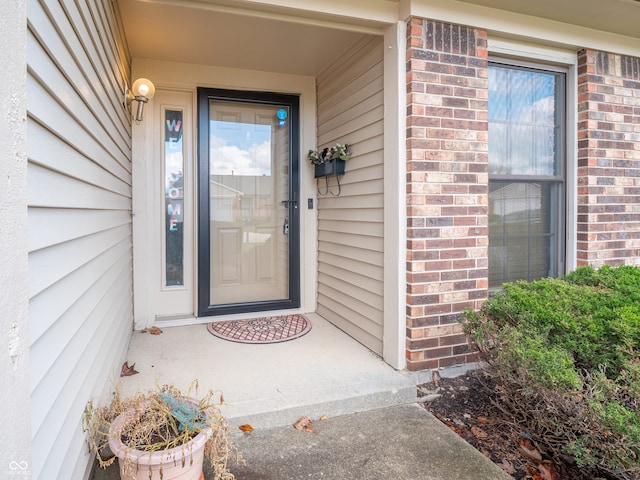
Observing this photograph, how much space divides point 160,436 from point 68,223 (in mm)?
836

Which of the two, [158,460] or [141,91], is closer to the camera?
[158,460]

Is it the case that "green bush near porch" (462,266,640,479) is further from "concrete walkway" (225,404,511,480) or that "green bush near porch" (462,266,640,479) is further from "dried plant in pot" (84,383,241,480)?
"dried plant in pot" (84,383,241,480)

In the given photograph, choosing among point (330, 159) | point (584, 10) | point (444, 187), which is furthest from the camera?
point (330, 159)

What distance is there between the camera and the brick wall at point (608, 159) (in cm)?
312

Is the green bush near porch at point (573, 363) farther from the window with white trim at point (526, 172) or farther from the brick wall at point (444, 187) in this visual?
the window with white trim at point (526, 172)

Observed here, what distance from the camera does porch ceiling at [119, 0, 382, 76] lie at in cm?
253

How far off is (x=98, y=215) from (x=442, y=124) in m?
2.08

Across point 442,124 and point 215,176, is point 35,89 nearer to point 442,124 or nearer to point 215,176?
point 442,124

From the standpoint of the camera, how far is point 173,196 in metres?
3.62

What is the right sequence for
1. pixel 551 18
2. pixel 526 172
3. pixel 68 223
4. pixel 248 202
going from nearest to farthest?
pixel 68 223
pixel 551 18
pixel 526 172
pixel 248 202

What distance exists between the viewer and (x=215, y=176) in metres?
3.73

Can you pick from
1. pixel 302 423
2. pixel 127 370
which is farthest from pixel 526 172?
pixel 127 370

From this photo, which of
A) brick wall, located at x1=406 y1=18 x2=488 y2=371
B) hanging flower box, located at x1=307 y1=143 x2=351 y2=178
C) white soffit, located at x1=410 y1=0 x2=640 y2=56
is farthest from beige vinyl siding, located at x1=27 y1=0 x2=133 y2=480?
white soffit, located at x1=410 y1=0 x2=640 y2=56

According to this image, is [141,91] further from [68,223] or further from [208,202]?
[68,223]
